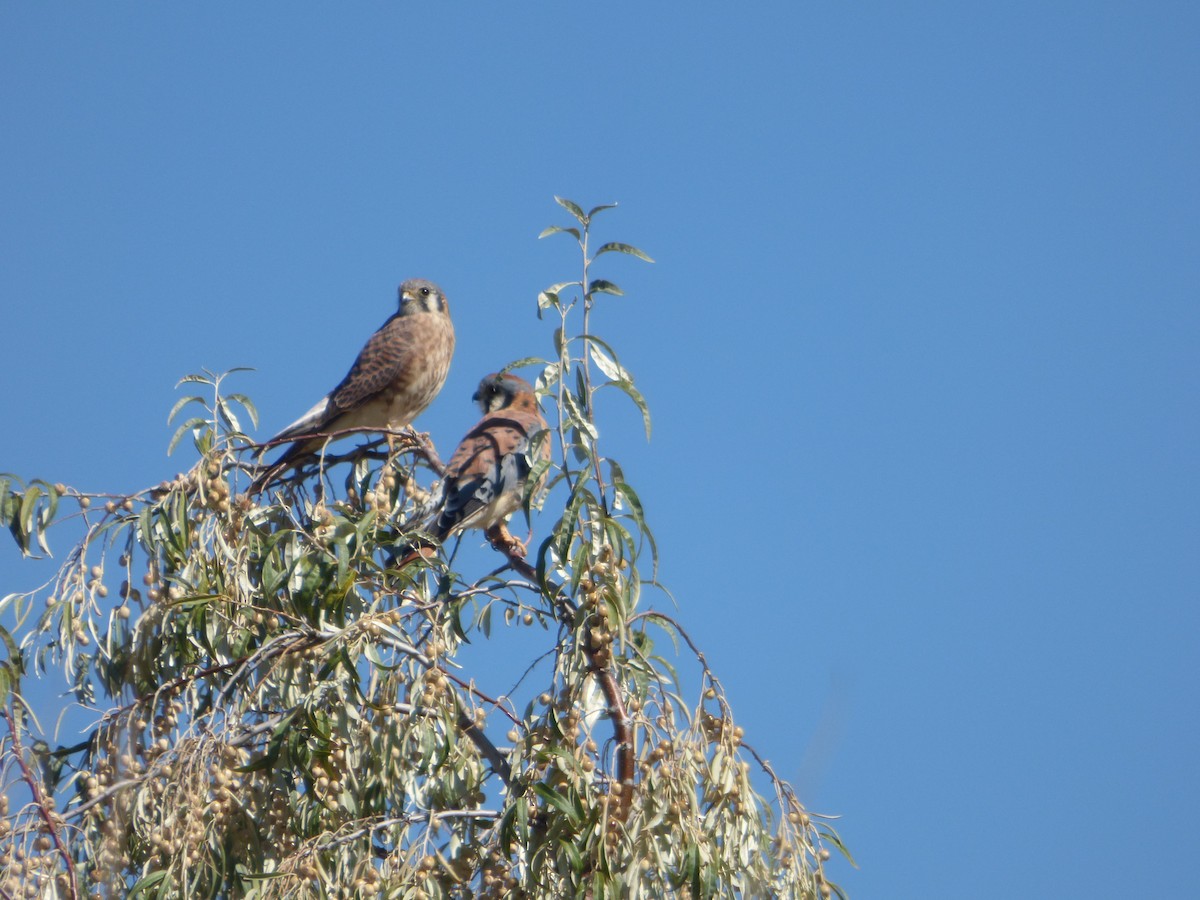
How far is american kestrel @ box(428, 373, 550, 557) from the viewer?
175 inches

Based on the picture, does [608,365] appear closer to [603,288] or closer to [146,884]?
[603,288]

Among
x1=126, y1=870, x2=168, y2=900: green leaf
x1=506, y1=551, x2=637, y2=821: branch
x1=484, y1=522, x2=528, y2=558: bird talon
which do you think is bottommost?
x1=126, y1=870, x2=168, y2=900: green leaf

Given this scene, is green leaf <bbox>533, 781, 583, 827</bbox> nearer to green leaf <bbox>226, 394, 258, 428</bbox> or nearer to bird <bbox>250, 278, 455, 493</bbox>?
green leaf <bbox>226, 394, 258, 428</bbox>

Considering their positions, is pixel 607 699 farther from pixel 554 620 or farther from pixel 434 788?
pixel 434 788

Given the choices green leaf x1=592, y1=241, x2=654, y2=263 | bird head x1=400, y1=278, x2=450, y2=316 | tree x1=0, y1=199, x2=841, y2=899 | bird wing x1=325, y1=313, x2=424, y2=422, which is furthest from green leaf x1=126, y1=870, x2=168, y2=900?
bird head x1=400, y1=278, x2=450, y2=316

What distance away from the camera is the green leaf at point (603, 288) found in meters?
2.73

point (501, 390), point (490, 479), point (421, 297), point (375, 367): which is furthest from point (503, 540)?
point (421, 297)

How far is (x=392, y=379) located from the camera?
5.62m

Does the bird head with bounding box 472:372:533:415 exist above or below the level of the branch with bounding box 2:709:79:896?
above

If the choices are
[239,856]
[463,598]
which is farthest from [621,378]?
[239,856]

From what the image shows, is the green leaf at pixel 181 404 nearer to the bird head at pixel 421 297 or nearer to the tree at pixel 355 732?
the tree at pixel 355 732

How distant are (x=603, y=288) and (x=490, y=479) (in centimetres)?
197

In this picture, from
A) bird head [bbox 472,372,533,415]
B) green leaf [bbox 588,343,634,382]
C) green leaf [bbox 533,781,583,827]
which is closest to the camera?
green leaf [bbox 533,781,583,827]

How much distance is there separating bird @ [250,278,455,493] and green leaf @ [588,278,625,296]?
9.03 feet
